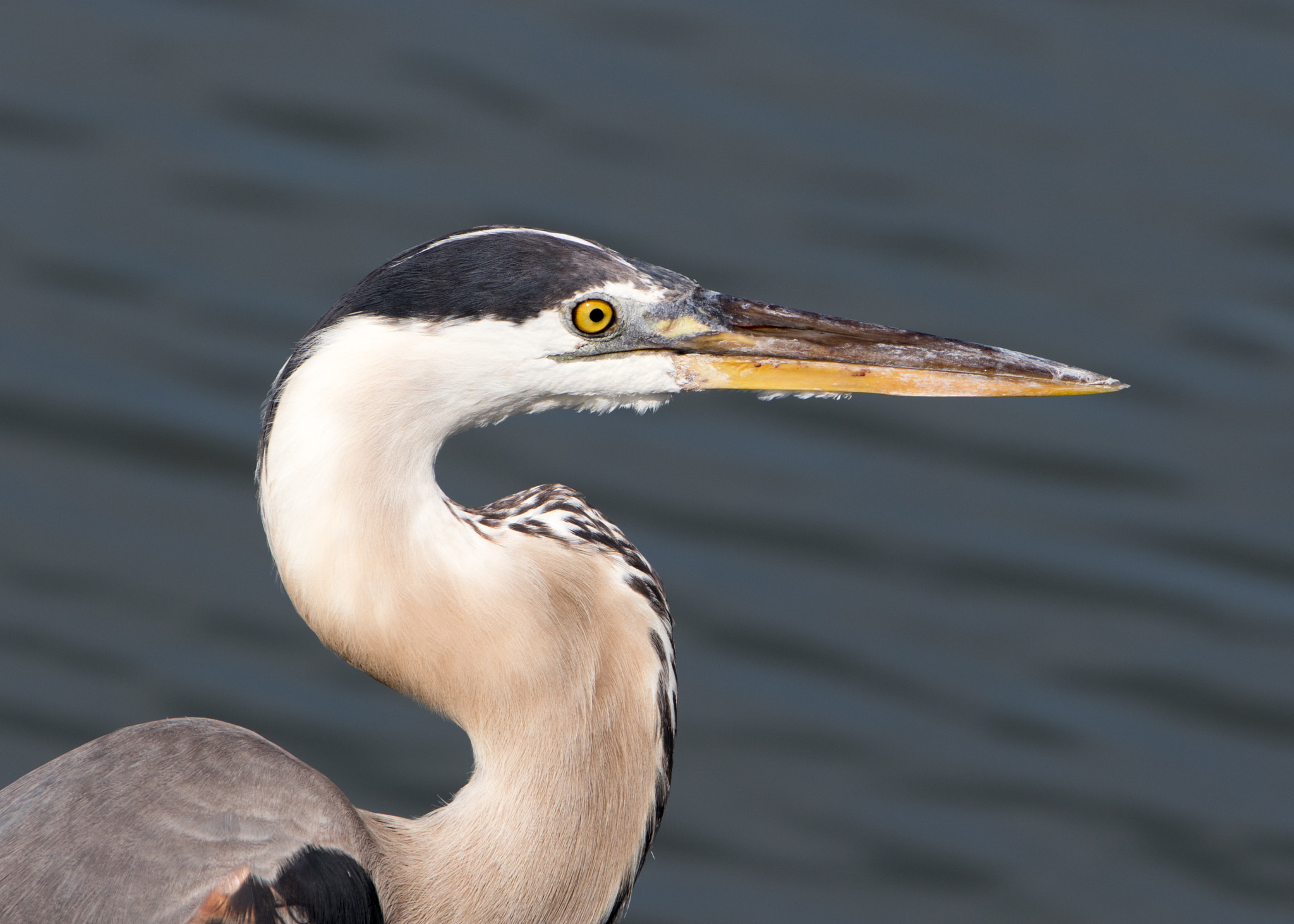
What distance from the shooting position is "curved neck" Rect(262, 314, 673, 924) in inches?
104

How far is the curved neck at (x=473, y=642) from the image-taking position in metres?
2.63

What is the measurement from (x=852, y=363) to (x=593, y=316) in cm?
55

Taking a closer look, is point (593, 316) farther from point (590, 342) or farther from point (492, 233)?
point (492, 233)

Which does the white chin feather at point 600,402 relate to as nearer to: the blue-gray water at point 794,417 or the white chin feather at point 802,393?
the white chin feather at point 802,393

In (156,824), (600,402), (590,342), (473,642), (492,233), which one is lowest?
(156,824)

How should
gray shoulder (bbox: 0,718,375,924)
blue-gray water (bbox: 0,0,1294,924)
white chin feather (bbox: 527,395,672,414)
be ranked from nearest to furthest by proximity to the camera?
gray shoulder (bbox: 0,718,375,924)
white chin feather (bbox: 527,395,672,414)
blue-gray water (bbox: 0,0,1294,924)

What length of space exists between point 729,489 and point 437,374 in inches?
117

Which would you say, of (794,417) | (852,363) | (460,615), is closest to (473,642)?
(460,615)

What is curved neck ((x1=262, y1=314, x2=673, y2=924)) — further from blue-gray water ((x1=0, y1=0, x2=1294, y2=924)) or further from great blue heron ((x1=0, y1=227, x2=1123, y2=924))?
blue-gray water ((x1=0, y1=0, x2=1294, y2=924))

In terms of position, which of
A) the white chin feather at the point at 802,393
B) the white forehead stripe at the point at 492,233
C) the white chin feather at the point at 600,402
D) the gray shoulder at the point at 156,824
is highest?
the white forehead stripe at the point at 492,233

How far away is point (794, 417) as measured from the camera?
588 centimetres

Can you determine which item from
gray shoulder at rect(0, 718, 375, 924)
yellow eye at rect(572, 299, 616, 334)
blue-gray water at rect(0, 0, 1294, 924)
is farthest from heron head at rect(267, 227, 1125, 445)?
blue-gray water at rect(0, 0, 1294, 924)

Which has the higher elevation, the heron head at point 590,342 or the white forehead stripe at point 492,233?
the white forehead stripe at point 492,233

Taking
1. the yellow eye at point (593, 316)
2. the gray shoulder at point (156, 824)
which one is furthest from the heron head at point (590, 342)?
the gray shoulder at point (156, 824)
